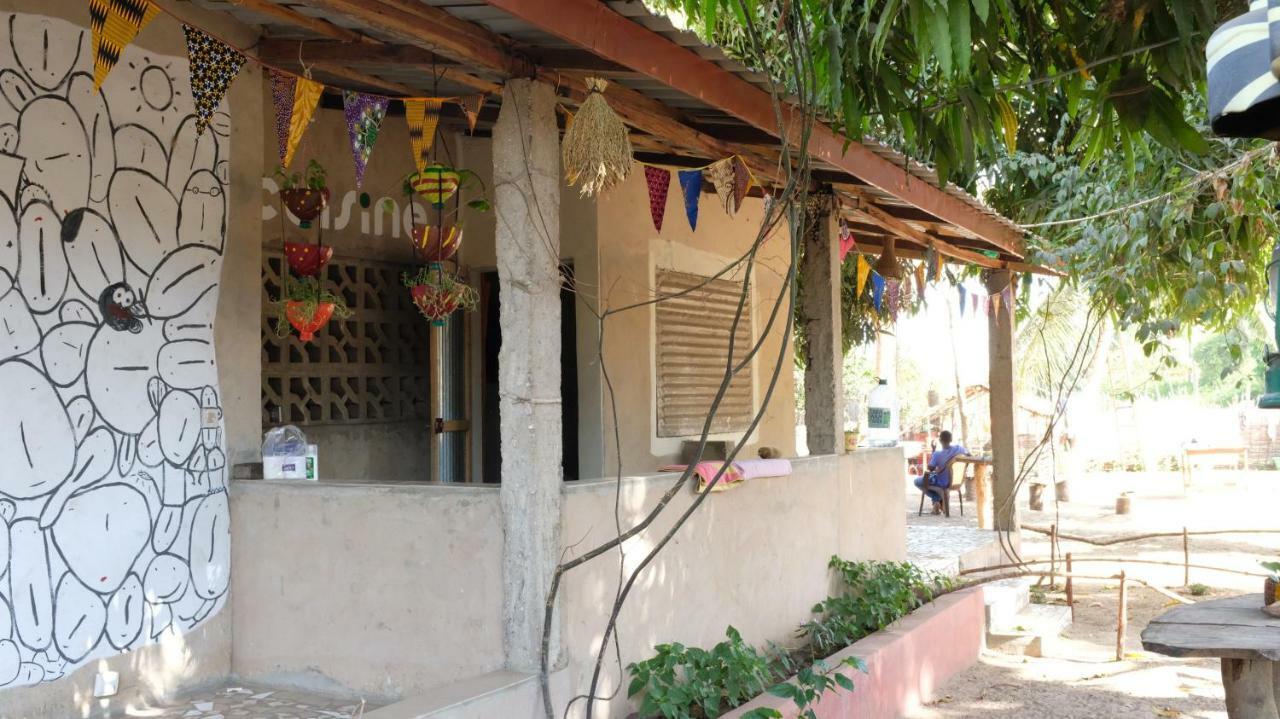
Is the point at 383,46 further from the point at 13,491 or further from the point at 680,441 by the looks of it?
the point at 680,441

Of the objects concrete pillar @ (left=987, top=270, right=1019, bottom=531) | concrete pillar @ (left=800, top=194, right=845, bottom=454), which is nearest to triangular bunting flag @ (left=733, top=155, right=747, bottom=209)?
concrete pillar @ (left=800, top=194, right=845, bottom=454)

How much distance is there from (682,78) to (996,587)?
22.4ft

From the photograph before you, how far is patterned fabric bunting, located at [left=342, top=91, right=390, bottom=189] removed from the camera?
4.71 metres

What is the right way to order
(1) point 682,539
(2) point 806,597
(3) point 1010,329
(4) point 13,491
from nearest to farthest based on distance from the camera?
(4) point 13,491
(1) point 682,539
(2) point 806,597
(3) point 1010,329

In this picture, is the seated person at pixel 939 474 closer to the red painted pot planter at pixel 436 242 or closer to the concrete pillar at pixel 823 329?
the concrete pillar at pixel 823 329

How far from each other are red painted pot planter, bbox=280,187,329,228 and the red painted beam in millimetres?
2211

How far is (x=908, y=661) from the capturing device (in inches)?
274

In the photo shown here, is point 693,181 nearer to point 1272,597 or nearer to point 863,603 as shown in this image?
point 863,603

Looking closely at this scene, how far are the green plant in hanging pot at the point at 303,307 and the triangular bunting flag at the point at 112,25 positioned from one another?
214 cm

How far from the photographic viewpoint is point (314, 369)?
6.43 m

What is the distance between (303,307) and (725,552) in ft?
8.53

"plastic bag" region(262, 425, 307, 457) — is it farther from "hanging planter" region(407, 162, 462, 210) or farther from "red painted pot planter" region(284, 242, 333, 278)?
"hanging planter" region(407, 162, 462, 210)

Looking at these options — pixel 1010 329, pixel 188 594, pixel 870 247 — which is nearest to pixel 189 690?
pixel 188 594

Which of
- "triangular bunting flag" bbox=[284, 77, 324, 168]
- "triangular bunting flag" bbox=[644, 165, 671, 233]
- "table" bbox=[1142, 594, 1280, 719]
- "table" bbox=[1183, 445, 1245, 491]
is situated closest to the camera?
"triangular bunting flag" bbox=[284, 77, 324, 168]
